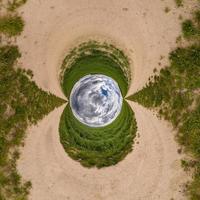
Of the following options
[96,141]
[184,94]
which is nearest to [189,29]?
[184,94]

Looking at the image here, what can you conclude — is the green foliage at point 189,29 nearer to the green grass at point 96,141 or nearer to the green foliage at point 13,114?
the green grass at point 96,141

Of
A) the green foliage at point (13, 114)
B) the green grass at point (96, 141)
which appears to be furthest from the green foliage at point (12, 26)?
the green grass at point (96, 141)

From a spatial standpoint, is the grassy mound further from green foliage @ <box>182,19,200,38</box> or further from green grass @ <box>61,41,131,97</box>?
green foliage @ <box>182,19,200,38</box>

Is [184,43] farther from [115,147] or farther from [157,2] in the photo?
[115,147]

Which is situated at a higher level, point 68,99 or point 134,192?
point 68,99

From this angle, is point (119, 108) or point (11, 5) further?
point (11, 5)

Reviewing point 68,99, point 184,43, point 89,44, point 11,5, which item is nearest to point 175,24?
point 184,43
